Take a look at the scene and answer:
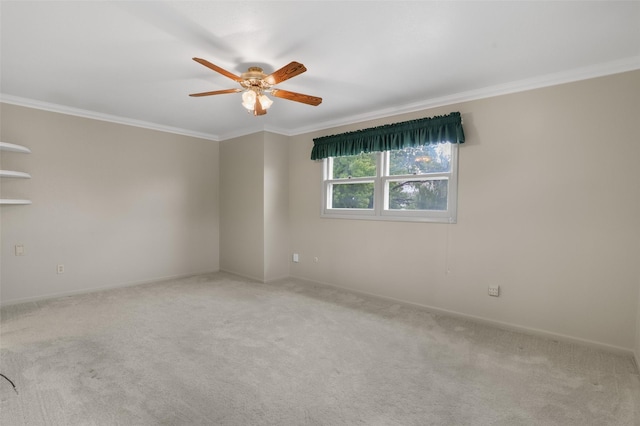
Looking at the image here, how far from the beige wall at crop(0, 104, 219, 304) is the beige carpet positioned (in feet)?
2.16

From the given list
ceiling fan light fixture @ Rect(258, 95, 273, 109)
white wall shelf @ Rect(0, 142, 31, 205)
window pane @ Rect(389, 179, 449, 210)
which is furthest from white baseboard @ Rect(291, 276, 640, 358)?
white wall shelf @ Rect(0, 142, 31, 205)

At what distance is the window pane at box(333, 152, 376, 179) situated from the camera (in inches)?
168

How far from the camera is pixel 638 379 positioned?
2.24 meters

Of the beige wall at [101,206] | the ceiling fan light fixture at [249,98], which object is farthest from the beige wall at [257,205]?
the ceiling fan light fixture at [249,98]

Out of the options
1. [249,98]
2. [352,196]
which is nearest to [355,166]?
[352,196]

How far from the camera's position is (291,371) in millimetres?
2309

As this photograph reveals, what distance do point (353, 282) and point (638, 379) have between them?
2.84m

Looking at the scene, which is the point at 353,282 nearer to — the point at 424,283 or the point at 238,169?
the point at 424,283

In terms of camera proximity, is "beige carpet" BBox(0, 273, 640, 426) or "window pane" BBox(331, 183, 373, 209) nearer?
"beige carpet" BBox(0, 273, 640, 426)

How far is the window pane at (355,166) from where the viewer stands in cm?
426

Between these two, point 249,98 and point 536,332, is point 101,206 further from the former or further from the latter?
point 536,332

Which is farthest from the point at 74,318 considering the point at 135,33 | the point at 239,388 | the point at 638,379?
the point at 638,379

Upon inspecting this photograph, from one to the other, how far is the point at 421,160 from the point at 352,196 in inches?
44.4

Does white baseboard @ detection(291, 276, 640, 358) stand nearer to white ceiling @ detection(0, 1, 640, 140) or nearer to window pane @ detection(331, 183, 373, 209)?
window pane @ detection(331, 183, 373, 209)
